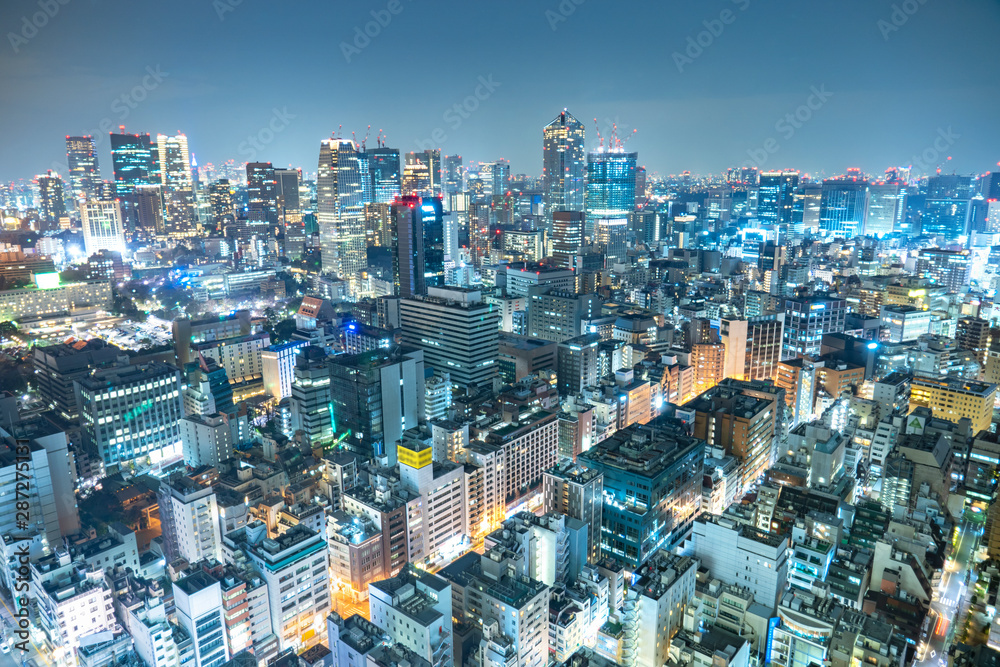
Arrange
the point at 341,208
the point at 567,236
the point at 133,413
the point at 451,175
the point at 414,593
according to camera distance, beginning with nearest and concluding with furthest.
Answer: the point at 414,593 → the point at 133,413 → the point at 567,236 → the point at 341,208 → the point at 451,175

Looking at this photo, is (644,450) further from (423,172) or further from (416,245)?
(423,172)

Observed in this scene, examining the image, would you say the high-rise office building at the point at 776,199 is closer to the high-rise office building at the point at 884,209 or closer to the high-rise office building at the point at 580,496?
the high-rise office building at the point at 884,209

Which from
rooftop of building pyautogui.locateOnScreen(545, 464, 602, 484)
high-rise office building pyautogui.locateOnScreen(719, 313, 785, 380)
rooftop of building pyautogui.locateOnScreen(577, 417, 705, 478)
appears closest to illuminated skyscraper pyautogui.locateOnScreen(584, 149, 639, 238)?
high-rise office building pyautogui.locateOnScreen(719, 313, 785, 380)

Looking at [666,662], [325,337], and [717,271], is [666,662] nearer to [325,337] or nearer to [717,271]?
[325,337]

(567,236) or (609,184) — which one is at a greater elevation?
(609,184)

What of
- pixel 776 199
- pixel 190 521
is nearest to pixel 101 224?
pixel 190 521

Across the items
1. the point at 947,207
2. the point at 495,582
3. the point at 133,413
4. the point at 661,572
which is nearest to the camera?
the point at 495,582

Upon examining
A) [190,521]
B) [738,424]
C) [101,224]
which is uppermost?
[101,224]

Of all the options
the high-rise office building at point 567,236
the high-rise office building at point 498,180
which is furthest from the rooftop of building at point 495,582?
the high-rise office building at point 498,180
